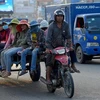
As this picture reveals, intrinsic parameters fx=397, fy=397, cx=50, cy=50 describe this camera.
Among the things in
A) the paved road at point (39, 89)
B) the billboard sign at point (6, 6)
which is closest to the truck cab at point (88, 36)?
the paved road at point (39, 89)

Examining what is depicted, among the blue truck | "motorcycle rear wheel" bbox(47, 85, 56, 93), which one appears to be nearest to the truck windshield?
the blue truck

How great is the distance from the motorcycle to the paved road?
0.67ft

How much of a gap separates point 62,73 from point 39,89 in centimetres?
131

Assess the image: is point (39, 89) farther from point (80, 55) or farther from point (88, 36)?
point (80, 55)

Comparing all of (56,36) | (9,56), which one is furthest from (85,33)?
(56,36)

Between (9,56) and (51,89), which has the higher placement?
(9,56)

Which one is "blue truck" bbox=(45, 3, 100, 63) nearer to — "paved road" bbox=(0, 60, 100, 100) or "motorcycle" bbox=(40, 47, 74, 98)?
"paved road" bbox=(0, 60, 100, 100)

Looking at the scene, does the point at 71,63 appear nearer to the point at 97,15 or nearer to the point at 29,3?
the point at 97,15

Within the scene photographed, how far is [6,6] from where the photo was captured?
6106cm

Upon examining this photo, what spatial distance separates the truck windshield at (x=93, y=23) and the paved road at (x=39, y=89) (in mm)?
4243

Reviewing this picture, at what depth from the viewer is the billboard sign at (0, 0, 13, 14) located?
2361 inches

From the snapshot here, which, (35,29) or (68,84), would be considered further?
(35,29)

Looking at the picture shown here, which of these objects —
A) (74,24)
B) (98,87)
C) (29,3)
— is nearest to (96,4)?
(74,24)

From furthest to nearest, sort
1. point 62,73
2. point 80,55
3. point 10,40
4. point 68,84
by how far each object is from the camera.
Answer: point 80,55
point 10,40
point 62,73
point 68,84
